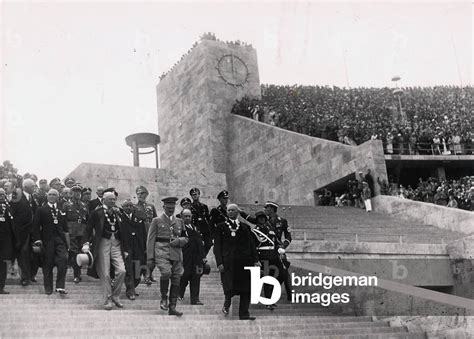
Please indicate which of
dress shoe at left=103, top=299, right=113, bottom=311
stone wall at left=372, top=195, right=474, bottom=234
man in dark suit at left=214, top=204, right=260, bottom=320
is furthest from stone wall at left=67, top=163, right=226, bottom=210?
dress shoe at left=103, top=299, right=113, bottom=311

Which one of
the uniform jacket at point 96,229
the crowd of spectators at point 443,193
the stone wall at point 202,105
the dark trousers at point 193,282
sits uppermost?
the stone wall at point 202,105

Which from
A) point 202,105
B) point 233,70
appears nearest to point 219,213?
point 202,105

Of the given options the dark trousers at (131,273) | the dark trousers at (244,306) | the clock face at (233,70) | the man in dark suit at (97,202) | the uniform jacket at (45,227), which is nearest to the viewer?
the dark trousers at (244,306)

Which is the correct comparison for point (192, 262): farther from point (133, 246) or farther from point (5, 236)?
point (5, 236)

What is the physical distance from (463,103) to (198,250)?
23.5 metres

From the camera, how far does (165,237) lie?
825 cm

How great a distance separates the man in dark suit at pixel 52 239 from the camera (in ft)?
27.0

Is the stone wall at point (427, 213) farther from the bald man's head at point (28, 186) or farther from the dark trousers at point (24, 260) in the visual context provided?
the dark trousers at point (24, 260)

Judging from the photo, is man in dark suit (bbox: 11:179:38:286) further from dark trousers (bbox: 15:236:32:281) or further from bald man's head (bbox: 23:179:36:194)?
bald man's head (bbox: 23:179:36:194)

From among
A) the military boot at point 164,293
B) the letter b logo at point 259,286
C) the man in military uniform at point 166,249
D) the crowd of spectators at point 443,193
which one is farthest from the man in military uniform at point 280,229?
the crowd of spectators at point 443,193

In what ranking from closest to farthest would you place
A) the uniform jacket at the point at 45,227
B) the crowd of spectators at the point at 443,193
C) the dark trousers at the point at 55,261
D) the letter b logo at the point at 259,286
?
the dark trousers at the point at 55,261 → the letter b logo at the point at 259,286 → the uniform jacket at the point at 45,227 → the crowd of spectators at the point at 443,193

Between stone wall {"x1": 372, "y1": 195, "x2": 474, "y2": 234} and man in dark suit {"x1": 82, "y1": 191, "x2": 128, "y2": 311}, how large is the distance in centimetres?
936

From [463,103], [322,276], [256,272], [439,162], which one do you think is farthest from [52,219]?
[463,103]

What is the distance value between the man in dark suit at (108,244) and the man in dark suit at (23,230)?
0.80 metres
